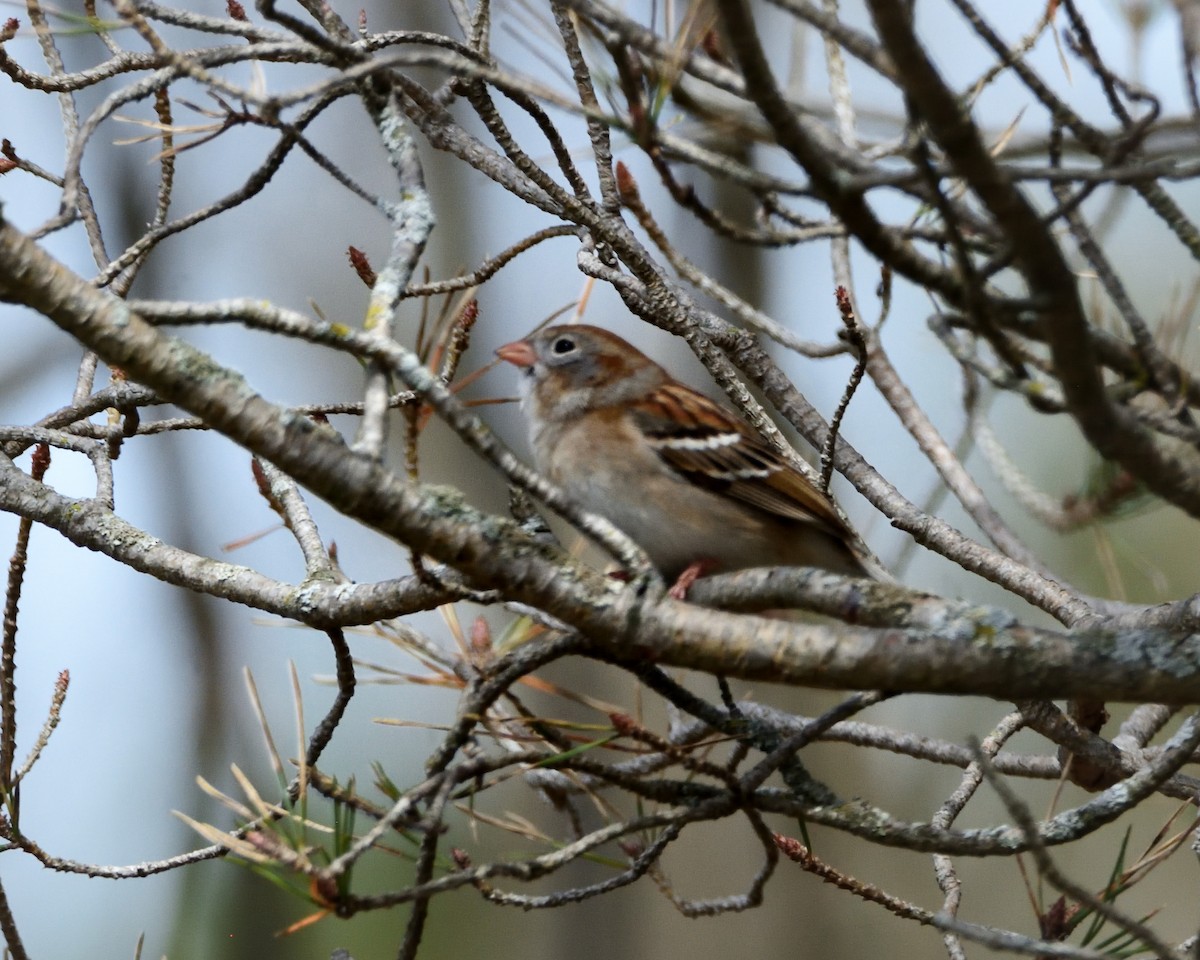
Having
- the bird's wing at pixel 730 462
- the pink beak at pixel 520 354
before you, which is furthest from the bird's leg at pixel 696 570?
the pink beak at pixel 520 354

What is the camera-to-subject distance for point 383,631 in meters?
3.07

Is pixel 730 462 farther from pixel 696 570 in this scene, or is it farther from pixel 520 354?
pixel 520 354

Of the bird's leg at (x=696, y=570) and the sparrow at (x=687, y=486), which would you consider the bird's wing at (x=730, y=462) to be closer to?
the sparrow at (x=687, y=486)

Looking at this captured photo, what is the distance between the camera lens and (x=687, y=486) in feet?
10.8

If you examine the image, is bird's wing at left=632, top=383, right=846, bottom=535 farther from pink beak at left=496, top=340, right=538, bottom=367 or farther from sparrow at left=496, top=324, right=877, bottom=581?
pink beak at left=496, top=340, right=538, bottom=367

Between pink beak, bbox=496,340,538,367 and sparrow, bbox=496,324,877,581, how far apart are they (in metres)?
0.22

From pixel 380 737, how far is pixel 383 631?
538 centimetres

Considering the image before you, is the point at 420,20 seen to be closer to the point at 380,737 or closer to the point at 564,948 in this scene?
the point at 380,737

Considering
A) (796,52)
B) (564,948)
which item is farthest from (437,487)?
(564,948)

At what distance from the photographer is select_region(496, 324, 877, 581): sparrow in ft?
10.7

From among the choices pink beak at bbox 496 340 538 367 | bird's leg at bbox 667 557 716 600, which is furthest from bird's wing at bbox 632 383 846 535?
pink beak at bbox 496 340 538 367

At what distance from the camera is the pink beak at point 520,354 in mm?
3760

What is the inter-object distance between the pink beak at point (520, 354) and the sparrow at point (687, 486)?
8.8 inches

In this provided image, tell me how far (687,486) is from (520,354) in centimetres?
79
